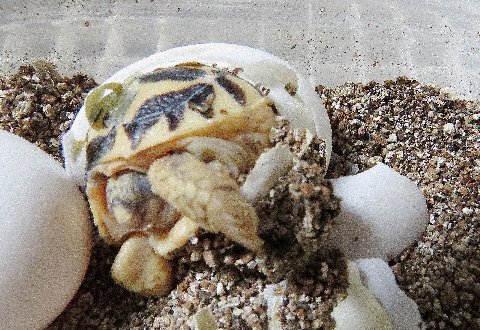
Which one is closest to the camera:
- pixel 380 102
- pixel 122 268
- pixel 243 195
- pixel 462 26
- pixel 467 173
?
pixel 243 195

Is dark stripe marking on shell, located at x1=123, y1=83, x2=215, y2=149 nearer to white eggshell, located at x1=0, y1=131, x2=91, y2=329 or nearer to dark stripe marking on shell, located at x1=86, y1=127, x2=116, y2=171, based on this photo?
dark stripe marking on shell, located at x1=86, y1=127, x2=116, y2=171

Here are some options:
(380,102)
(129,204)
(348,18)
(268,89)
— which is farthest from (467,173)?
(129,204)

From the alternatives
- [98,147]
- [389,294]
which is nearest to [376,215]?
[389,294]

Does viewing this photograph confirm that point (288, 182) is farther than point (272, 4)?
No

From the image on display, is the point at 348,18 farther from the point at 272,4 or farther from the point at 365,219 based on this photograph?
the point at 365,219

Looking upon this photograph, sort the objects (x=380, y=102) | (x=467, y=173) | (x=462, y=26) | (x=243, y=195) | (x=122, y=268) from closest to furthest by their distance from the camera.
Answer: (x=243, y=195) → (x=122, y=268) → (x=467, y=173) → (x=380, y=102) → (x=462, y=26)

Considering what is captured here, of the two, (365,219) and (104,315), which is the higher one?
(365,219)

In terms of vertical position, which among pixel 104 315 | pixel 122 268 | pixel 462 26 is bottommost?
pixel 104 315
